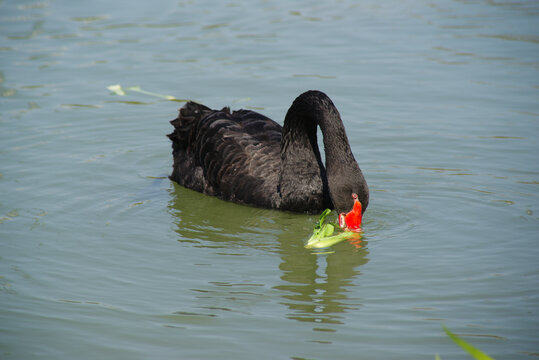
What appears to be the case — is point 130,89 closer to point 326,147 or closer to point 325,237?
point 326,147

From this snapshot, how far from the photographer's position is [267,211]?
8109 millimetres

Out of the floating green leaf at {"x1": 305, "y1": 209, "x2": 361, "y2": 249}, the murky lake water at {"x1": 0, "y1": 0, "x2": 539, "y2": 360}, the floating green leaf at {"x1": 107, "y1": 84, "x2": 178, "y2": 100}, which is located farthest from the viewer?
the floating green leaf at {"x1": 107, "y1": 84, "x2": 178, "y2": 100}

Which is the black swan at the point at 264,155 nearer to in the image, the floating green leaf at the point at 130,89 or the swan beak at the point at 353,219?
the swan beak at the point at 353,219

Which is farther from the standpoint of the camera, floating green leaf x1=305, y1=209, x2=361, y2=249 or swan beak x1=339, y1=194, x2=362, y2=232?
floating green leaf x1=305, y1=209, x2=361, y2=249

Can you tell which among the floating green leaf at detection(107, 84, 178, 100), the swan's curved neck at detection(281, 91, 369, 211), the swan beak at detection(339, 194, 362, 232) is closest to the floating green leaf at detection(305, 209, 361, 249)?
the swan beak at detection(339, 194, 362, 232)

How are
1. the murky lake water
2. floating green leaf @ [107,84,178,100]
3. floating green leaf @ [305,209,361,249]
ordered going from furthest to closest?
floating green leaf @ [107,84,178,100] < floating green leaf @ [305,209,361,249] < the murky lake water

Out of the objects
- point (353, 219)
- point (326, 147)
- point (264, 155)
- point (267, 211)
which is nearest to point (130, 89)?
point (264, 155)

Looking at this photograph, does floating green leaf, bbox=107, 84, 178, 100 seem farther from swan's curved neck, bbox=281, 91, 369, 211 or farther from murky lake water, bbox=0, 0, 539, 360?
swan's curved neck, bbox=281, 91, 369, 211

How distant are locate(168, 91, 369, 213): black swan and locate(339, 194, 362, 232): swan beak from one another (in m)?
0.10

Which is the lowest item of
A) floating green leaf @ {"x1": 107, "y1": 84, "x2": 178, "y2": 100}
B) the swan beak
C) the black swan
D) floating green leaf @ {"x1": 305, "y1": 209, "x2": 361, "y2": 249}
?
floating green leaf @ {"x1": 305, "y1": 209, "x2": 361, "y2": 249}

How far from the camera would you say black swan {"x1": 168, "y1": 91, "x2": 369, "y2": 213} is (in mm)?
7543

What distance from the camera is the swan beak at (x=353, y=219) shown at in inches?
261

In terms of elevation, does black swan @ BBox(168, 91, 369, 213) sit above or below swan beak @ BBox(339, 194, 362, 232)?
above

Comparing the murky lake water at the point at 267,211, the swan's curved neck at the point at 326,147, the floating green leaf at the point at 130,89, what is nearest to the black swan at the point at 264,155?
the swan's curved neck at the point at 326,147
